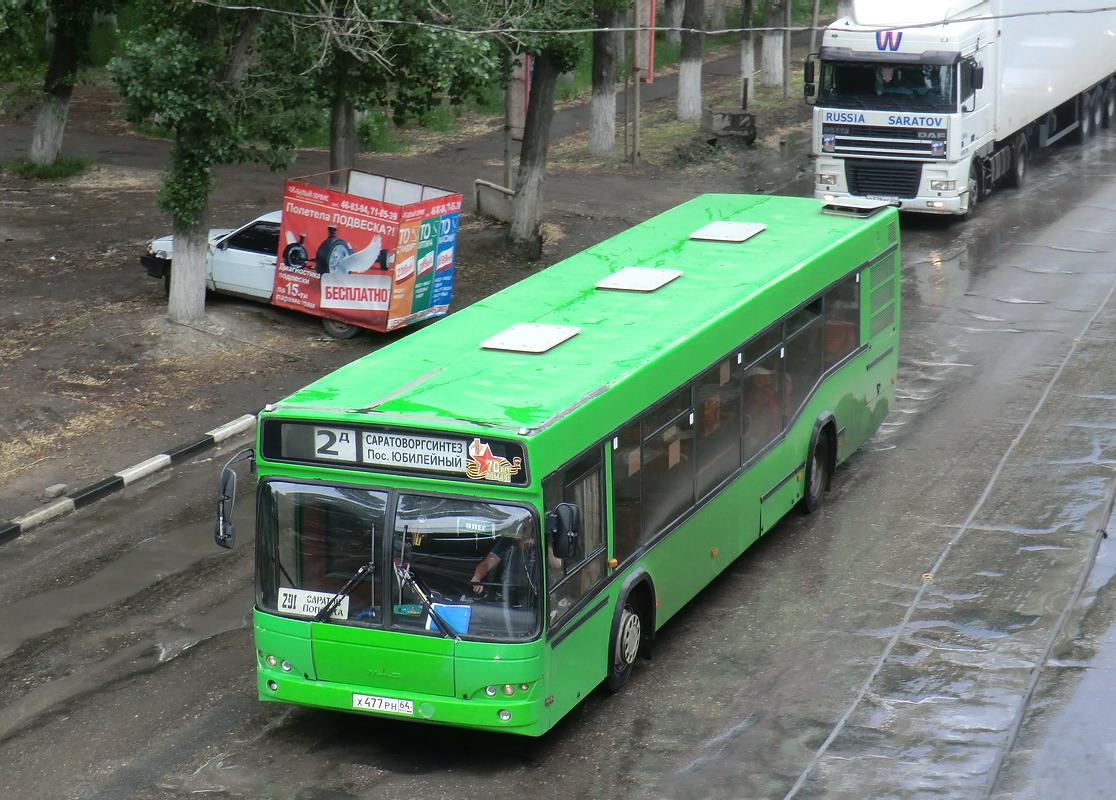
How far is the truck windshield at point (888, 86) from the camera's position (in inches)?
915

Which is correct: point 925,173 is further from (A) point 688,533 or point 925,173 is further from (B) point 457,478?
(B) point 457,478

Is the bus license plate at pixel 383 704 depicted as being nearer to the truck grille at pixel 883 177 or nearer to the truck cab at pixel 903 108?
the truck cab at pixel 903 108

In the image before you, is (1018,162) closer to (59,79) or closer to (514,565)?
(59,79)

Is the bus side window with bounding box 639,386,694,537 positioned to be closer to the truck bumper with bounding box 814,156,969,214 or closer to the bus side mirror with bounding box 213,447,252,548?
the bus side mirror with bounding box 213,447,252,548

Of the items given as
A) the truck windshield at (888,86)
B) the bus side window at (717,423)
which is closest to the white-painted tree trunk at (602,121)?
the truck windshield at (888,86)

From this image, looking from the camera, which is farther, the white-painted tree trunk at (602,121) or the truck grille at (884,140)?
the white-painted tree trunk at (602,121)

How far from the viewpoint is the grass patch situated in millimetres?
28172

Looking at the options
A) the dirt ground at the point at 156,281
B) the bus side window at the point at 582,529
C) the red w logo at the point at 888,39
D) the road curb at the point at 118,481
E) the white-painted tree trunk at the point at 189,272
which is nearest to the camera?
the bus side window at the point at 582,529

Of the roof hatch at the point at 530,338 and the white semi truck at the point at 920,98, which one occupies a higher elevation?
the white semi truck at the point at 920,98

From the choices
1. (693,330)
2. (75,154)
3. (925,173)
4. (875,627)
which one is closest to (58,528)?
(693,330)

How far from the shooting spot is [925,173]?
2373cm

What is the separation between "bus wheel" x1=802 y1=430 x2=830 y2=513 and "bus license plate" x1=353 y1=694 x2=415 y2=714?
17.9 ft

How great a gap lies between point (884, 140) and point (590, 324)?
1451 centimetres

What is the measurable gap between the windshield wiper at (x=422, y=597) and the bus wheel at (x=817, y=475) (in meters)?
5.32
